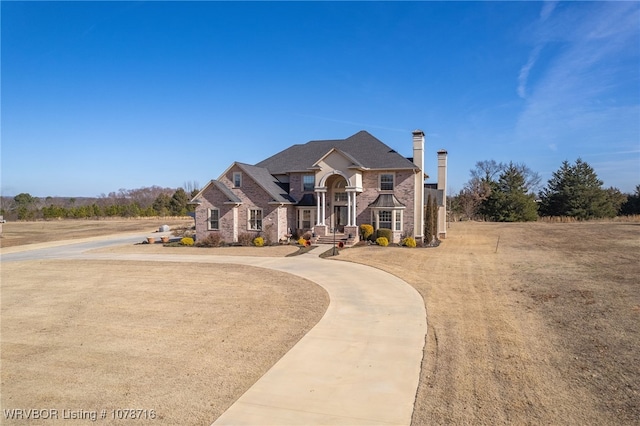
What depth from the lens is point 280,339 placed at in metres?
8.70

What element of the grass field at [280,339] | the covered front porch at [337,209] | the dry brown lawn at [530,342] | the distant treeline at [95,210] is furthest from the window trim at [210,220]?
the distant treeline at [95,210]

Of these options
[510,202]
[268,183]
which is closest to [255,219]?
[268,183]

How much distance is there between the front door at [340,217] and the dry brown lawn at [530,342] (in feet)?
36.8

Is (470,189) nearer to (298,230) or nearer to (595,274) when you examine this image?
(298,230)

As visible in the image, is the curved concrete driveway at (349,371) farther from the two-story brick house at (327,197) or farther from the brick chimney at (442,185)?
the brick chimney at (442,185)

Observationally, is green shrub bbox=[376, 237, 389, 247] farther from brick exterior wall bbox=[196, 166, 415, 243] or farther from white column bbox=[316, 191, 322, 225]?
white column bbox=[316, 191, 322, 225]

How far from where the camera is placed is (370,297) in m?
12.7

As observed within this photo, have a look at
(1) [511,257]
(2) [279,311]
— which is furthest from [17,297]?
(1) [511,257]

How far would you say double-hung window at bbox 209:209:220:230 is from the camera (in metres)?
29.7

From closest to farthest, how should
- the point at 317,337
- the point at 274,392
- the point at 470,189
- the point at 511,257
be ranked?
the point at 274,392 < the point at 317,337 < the point at 511,257 < the point at 470,189

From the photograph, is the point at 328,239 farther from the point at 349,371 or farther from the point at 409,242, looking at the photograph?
the point at 349,371

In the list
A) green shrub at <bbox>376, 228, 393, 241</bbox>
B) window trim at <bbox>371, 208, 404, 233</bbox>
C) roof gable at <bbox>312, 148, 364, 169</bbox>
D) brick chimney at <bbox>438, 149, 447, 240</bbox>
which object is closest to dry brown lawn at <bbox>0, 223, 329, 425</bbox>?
green shrub at <bbox>376, 228, 393, 241</bbox>

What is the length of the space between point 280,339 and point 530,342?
558cm

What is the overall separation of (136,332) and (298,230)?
69.3 ft
